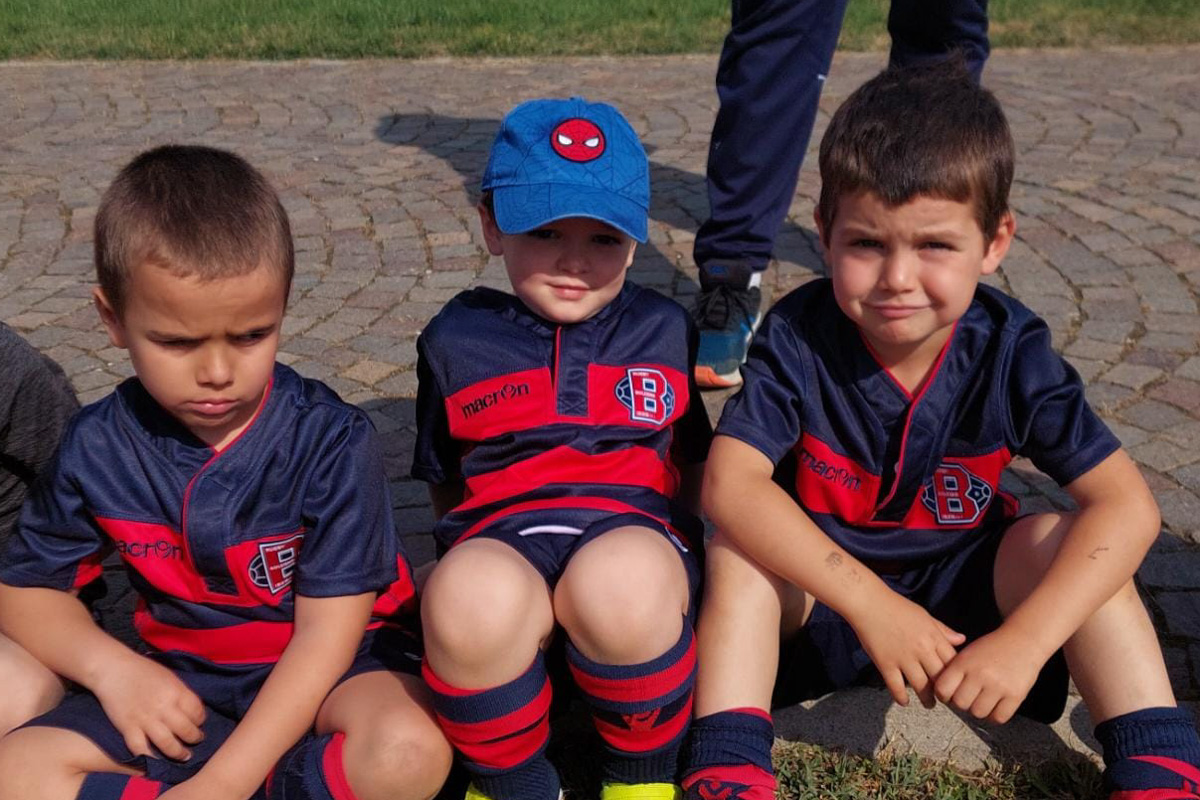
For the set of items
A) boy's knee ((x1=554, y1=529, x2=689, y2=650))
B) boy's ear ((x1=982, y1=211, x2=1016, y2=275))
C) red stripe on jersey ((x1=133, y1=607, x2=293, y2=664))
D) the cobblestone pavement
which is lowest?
the cobblestone pavement

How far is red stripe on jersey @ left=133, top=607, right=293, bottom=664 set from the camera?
231 cm

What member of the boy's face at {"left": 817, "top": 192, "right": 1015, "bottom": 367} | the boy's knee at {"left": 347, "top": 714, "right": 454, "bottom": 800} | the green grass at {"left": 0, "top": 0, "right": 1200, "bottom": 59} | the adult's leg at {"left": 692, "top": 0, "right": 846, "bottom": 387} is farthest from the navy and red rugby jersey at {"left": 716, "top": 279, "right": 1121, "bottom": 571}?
the green grass at {"left": 0, "top": 0, "right": 1200, "bottom": 59}

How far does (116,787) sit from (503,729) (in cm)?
63

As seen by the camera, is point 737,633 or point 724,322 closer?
point 737,633

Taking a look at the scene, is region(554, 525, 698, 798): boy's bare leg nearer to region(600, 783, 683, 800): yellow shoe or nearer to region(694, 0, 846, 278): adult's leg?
region(600, 783, 683, 800): yellow shoe

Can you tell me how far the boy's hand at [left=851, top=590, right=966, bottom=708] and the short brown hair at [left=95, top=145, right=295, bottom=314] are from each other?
1.17 m

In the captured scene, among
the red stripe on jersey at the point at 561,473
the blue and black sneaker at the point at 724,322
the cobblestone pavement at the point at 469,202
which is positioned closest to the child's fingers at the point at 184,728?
the red stripe on jersey at the point at 561,473

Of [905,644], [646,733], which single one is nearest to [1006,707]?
[905,644]

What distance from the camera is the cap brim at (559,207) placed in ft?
8.10

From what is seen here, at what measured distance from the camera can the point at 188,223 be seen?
2.13m

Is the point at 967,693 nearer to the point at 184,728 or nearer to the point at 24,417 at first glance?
the point at 184,728

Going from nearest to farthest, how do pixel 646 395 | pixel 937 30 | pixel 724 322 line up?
pixel 646 395
pixel 724 322
pixel 937 30

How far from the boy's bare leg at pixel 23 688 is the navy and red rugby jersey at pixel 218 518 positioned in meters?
0.14

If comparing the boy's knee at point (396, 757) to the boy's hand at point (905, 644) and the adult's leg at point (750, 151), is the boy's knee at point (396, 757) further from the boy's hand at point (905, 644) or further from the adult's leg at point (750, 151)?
the adult's leg at point (750, 151)
